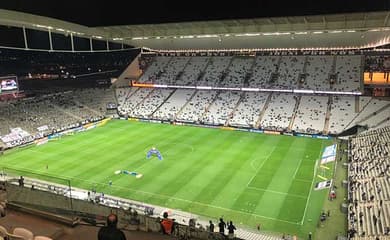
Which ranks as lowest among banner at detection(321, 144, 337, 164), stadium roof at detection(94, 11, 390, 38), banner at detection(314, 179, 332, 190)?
banner at detection(314, 179, 332, 190)

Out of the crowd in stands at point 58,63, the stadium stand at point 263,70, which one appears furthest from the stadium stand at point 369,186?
the crowd in stands at point 58,63

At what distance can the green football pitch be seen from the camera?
23250 millimetres

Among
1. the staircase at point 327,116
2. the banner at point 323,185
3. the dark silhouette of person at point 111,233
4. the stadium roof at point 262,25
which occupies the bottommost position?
the banner at point 323,185

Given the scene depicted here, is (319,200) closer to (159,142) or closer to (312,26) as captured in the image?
(312,26)

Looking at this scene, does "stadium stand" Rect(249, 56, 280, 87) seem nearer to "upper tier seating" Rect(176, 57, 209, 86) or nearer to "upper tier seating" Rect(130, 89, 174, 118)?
"upper tier seating" Rect(176, 57, 209, 86)

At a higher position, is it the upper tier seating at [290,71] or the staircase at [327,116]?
the upper tier seating at [290,71]

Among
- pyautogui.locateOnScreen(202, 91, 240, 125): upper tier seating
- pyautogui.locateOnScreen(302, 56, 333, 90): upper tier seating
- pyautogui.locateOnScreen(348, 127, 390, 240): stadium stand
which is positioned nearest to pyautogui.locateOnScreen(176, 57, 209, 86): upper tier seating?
→ pyautogui.locateOnScreen(202, 91, 240, 125): upper tier seating

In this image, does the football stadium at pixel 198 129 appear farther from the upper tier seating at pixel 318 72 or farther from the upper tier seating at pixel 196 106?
the upper tier seating at pixel 196 106

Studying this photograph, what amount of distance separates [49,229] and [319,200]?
2135 cm

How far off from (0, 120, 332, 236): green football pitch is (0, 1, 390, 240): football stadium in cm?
17

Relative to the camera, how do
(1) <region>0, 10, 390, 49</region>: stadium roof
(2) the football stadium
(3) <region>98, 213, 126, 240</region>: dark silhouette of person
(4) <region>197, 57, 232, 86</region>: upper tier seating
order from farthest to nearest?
(4) <region>197, 57, 232, 86</region>: upper tier seating, (1) <region>0, 10, 390, 49</region>: stadium roof, (2) the football stadium, (3) <region>98, 213, 126, 240</region>: dark silhouette of person

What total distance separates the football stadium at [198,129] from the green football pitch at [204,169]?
168mm

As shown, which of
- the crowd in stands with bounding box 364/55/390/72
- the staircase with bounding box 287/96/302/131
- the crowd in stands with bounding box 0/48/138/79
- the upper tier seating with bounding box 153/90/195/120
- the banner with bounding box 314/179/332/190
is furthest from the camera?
the upper tier seating with bounding box 153/90/195/120

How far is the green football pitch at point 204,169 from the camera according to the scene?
23.2 metres
